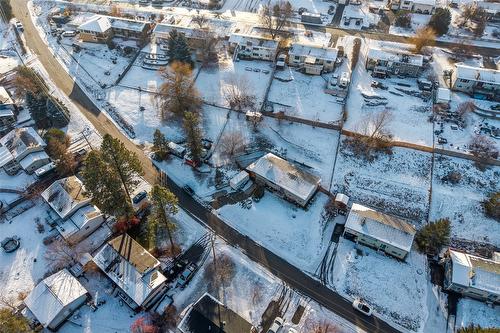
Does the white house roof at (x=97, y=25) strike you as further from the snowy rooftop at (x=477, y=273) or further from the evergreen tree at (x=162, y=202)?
the snowy rooftop at (x=477, y=273)

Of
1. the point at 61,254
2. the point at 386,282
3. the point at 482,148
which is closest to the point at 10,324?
the point at 61,254

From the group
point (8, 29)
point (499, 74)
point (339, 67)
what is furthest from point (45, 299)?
point (499, 74)

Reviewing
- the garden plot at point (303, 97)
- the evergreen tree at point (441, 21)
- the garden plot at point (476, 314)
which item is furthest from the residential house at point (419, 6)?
the garden plot at point (476, 314)

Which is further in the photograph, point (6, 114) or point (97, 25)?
point (97, 25)

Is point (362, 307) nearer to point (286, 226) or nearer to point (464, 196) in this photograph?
point (286, 226)

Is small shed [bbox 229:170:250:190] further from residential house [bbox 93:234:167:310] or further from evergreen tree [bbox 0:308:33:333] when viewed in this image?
evergreen tree [bbox 0:308:33:333]

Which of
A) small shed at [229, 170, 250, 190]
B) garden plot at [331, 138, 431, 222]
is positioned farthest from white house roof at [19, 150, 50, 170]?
garden plot at [331, 138, 431, 222]
